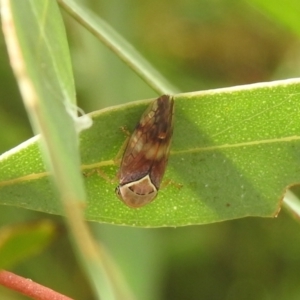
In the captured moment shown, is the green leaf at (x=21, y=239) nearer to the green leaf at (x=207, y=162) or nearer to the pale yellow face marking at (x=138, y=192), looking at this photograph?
the green leaf at (x=207, y=162)

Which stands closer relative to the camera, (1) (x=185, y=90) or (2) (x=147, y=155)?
(2) (x=147, y=155)

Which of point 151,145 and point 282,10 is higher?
point 282,10

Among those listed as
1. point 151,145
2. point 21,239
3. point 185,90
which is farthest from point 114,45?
point 185,90

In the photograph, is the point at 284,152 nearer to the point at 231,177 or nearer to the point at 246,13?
the point at 231,177

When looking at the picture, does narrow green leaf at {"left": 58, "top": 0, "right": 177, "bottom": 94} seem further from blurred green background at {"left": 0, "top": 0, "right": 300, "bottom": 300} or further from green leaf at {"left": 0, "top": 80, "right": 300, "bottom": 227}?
blurred green background at {"left": 0, "top": 0, "right": 300, "bottom": 300}

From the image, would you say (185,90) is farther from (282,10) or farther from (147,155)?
(282,10)

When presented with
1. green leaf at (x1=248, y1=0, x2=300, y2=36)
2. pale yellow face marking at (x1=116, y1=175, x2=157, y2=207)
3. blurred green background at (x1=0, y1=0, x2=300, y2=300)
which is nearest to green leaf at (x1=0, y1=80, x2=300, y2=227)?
pale yellow face marking at (x1=116, y1=175, x2=157, y2=207)

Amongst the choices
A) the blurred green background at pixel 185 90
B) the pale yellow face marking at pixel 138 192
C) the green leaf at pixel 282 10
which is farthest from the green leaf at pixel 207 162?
the blurred green background at pixel 185 90
